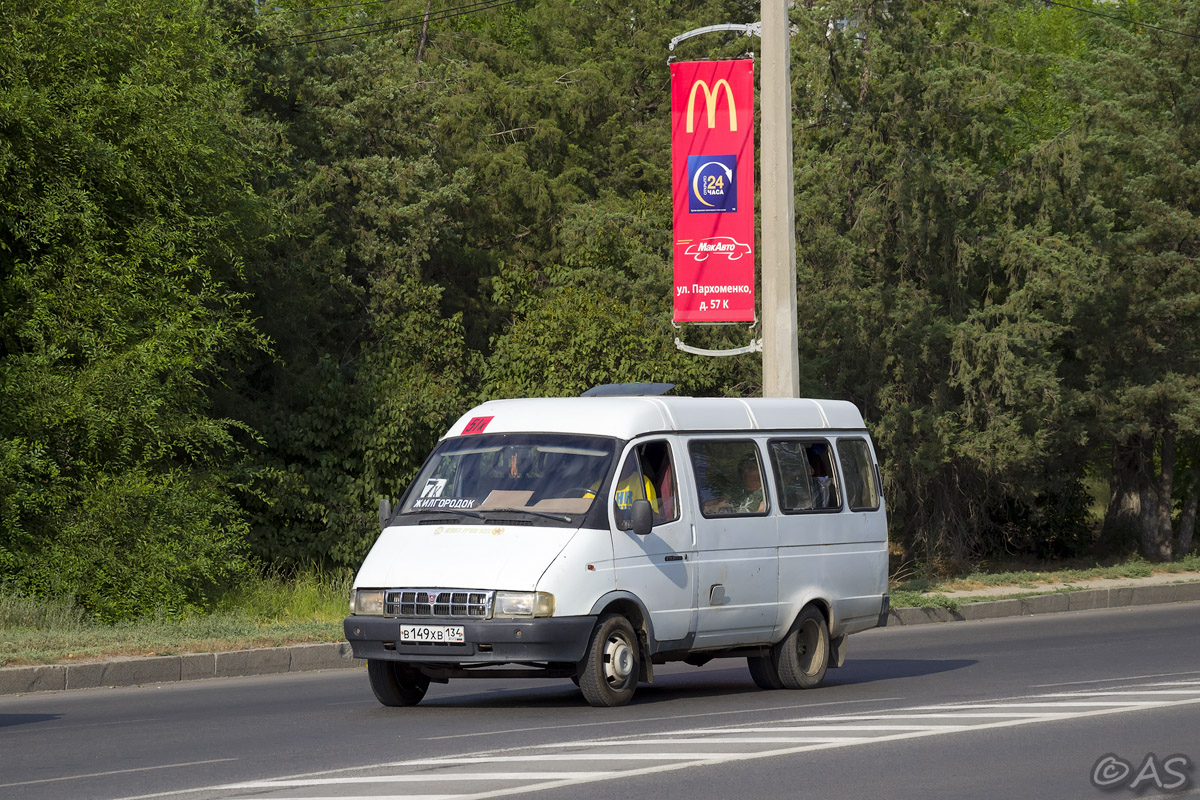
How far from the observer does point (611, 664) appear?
10.5 metres

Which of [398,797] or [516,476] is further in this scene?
[516,476]

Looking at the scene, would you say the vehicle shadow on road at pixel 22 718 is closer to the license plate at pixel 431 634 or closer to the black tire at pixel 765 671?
the license plate at pixel 431 634

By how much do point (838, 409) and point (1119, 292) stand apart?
17.3 m

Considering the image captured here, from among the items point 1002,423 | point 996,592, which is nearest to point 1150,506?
point 1002,423

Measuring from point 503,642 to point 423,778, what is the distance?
2424 millimetres

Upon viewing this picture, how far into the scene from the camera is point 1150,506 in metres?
29.9

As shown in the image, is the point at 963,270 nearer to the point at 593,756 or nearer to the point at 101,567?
the point at 101,567

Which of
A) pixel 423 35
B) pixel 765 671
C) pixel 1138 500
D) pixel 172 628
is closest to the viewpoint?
pixel 765 671

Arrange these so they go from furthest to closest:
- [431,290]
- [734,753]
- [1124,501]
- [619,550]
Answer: [1124,501] → [431,290] → [619,550] → [734,753]

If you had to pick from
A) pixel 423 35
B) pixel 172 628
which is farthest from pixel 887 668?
pixel 423 35

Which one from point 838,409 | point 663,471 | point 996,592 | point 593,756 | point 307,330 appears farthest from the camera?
point 307,330

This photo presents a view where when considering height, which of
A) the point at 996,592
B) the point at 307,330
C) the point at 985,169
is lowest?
the point at 996,592

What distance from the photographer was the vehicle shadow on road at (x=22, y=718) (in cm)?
→ 1044

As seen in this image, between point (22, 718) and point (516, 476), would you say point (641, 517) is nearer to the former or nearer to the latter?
point (516, 476)
